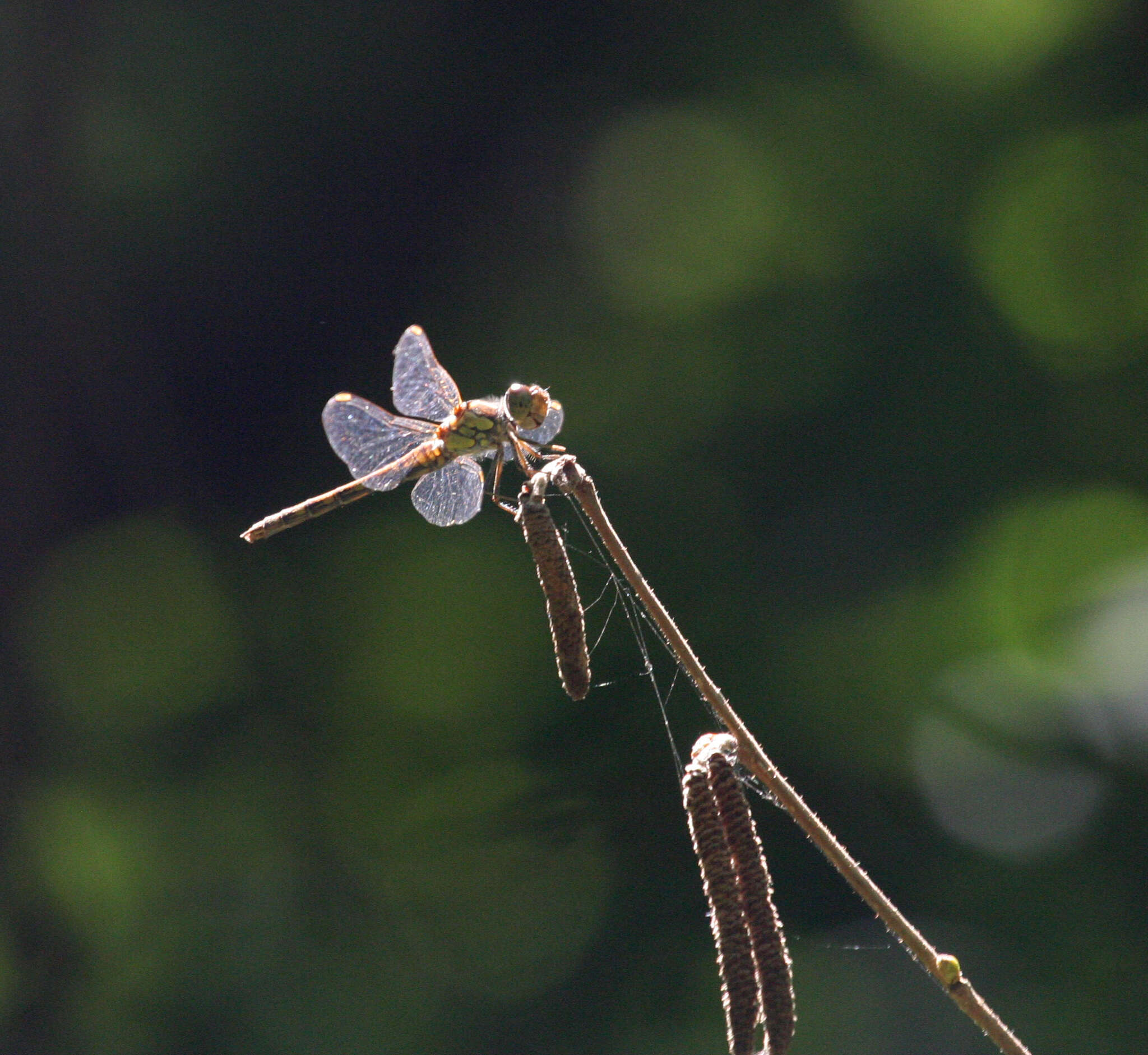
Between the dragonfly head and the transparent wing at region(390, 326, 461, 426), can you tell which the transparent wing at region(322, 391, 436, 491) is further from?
the dragonfly head

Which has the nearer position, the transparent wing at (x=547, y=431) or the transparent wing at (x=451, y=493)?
the transparent wing at (x=547, y=431)

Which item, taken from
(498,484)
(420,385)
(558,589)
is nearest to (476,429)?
(498,484)

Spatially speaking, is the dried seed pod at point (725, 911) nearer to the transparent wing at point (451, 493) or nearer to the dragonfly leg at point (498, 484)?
the dragonfly leg at point (498, 484)

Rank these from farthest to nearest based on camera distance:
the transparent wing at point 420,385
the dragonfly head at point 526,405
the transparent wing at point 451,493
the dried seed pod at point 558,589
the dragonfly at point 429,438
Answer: the transparent wing at point 420,385, the transparent wing at point 451,493, the dragonfly at point 429,438, the dragonfly head at point 526,405, the dried seed pod at point 558,589

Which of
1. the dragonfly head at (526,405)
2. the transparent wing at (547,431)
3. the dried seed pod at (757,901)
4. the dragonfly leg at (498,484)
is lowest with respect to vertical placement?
the dried seed pod at (757,901)

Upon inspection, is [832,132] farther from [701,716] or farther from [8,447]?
[8,447]

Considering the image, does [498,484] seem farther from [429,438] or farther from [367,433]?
[367,433]

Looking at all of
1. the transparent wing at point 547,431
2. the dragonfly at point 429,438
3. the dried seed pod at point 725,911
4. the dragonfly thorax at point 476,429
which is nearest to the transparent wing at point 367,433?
the dragonfly at point 429,438
